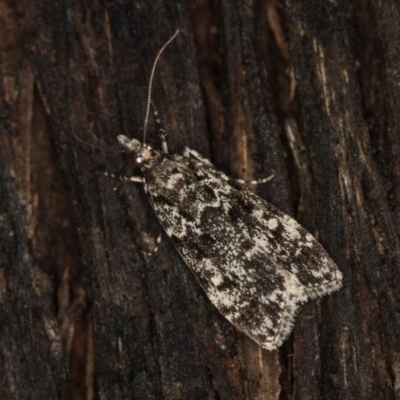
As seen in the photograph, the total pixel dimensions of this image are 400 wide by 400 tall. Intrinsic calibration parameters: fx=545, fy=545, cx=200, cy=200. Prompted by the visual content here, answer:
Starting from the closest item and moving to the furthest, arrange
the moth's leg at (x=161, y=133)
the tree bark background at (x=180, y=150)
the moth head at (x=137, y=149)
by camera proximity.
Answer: the tree bark background at (x=180, y=150) < the moth head at (x=137, y=149) < the moth's leg at (x=161, y=133)

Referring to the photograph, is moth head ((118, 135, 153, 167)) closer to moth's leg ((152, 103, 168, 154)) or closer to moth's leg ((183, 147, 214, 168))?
moth's leg ((152, 103, 168, 154))

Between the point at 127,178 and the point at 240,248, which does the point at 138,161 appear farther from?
the point at 240,248

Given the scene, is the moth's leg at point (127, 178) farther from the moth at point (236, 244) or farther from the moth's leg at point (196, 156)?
the moth's leg at point (196, 156)

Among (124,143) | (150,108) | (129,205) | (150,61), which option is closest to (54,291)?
(129,205)

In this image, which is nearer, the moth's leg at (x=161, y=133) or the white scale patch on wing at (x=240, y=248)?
the white scale patch on wing at (x=240, y=248)

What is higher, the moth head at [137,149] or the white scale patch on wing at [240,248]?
the moth head at [137,149]

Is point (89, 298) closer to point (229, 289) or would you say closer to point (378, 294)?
point (229, 289)

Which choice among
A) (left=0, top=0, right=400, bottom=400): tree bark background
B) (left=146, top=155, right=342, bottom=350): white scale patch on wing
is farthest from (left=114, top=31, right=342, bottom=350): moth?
(left=0, top=0, right=400, bottom=400): tree bark background

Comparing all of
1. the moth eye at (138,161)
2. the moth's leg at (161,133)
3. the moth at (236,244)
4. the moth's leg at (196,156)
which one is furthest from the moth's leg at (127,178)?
the moth's leg at (196,156)

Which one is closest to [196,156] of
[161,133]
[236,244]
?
[161,133]
